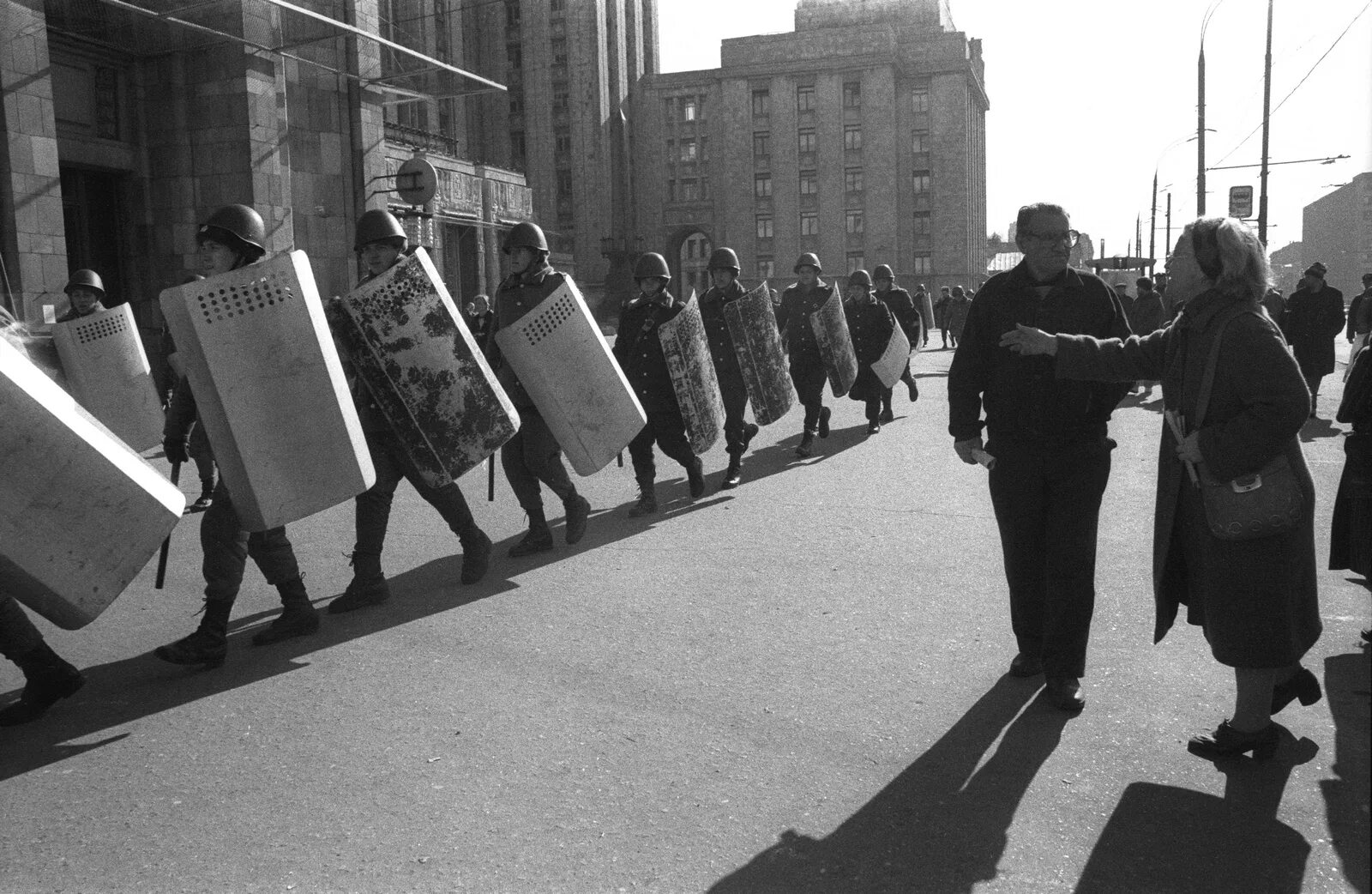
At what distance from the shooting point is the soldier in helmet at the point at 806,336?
38.7 feet

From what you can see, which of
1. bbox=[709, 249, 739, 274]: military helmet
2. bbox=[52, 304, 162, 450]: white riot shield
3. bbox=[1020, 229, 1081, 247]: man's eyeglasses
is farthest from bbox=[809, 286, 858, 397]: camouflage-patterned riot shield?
bbox=[1020, 229, 1081, 247]: man's eyeglasses

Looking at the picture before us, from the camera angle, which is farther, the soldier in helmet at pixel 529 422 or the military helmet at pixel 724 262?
the military helmet at pixel 724 262

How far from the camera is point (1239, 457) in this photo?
3.48 meters

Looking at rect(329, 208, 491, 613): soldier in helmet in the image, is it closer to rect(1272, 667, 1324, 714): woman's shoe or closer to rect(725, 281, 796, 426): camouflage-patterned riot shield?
rect(1272, 667, 1324, 714): woman's shoe

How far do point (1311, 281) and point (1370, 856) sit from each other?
13864 mm

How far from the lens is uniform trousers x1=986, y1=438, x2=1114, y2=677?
4.22 meters

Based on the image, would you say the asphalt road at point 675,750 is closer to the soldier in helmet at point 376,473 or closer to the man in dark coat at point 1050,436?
the soldier in helmet at point 376,473

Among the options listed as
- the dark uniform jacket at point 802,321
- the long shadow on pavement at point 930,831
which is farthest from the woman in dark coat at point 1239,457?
the dark uniform jacket at point 802,321

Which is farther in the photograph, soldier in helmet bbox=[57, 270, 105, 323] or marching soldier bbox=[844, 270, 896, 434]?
marching soldier bbox=[844, 270, 896, 434]

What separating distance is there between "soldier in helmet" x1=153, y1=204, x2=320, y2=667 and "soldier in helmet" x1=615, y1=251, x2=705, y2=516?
356 cm

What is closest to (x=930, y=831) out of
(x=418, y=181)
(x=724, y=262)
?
(x=724, y=262)

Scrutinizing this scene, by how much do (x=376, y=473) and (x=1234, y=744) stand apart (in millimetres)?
3938

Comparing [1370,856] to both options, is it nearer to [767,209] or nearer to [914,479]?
[914,479]

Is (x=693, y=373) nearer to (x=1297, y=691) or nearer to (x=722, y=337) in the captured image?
(x=722, y=337)
